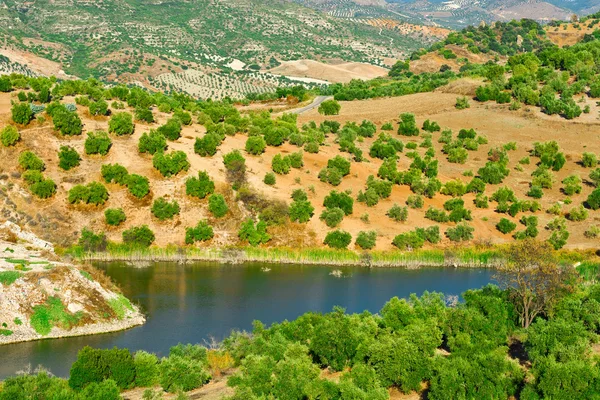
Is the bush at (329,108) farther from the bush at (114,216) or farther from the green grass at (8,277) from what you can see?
the green grass at (8,277)

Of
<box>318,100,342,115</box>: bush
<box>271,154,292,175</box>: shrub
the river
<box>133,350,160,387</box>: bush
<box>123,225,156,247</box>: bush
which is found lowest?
the river

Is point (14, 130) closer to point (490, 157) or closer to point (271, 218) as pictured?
point (271, 218)

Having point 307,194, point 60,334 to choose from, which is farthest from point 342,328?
point 307,194

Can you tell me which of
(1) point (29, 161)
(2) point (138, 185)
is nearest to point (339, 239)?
(2) point (138, 185)

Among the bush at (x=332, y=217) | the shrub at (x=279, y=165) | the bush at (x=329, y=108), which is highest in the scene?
the bush at (x=329, y=108)

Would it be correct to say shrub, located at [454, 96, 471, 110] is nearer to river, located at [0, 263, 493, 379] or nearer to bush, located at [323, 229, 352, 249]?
bush, located at [323, 229, 352, 249]

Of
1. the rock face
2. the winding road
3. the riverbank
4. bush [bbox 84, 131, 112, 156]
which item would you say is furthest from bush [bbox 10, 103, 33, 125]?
the winding road

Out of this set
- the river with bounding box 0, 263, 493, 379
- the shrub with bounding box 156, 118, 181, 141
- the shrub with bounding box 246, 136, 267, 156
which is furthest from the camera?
the shrub with bounding box 246, 136, 267, 156

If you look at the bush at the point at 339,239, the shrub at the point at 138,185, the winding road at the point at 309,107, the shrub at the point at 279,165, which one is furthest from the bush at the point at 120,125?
the winding road at the point at 309,107
